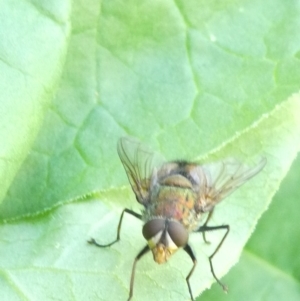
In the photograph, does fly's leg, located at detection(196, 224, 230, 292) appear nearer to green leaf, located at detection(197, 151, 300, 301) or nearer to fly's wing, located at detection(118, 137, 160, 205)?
green leaf, located at detection(197, 151, 300, 301)

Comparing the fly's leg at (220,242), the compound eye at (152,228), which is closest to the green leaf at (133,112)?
the fly's leg at (220,242)

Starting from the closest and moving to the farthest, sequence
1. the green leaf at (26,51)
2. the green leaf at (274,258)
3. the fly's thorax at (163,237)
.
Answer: the green leaf at (26,51), the fly's thorax at (163,237), the green leaf at (274,258)

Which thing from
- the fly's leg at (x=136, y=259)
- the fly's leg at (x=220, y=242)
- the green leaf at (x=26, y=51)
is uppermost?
the green leaf at (x=26, y=51)

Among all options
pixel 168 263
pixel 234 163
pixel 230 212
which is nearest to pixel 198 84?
pixel 234 163

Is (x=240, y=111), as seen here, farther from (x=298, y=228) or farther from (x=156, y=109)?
(x=298, y=228)

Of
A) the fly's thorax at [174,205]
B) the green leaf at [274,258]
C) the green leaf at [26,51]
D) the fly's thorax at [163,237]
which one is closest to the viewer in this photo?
the green leaf at [26,51]

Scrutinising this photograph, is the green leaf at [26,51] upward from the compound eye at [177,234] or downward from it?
upward

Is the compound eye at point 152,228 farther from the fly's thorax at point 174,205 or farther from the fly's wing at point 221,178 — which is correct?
the fly's wing at point 221,178
